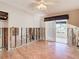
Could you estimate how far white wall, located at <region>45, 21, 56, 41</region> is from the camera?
8.74 meters

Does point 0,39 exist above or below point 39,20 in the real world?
below

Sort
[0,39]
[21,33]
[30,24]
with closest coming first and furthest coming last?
1. [0,39]
2. [21,33]
3. [30,24]

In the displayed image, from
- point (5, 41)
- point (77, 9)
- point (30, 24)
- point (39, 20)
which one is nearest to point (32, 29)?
point (30, 24)

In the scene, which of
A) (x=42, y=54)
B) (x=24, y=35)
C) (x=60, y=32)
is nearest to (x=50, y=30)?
(x=60, y=32)

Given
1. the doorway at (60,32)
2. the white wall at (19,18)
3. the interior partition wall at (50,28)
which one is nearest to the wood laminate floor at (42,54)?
the white wall at (19,18)

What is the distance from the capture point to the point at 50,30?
352 inches

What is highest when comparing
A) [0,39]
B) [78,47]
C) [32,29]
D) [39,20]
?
[39,20]

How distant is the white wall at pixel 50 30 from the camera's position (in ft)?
28.7

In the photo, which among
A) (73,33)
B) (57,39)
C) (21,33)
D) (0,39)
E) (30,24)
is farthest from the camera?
(57,39)

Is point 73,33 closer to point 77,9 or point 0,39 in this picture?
point 77,9

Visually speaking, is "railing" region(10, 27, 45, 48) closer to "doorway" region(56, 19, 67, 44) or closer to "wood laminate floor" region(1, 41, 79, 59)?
"doorway" region(56, 19, 67, 44)

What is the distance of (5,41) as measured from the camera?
633cm

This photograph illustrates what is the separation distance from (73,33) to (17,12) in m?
3.43

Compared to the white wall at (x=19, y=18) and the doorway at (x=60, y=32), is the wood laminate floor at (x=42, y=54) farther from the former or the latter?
the doorway at (x=60, y=32)
